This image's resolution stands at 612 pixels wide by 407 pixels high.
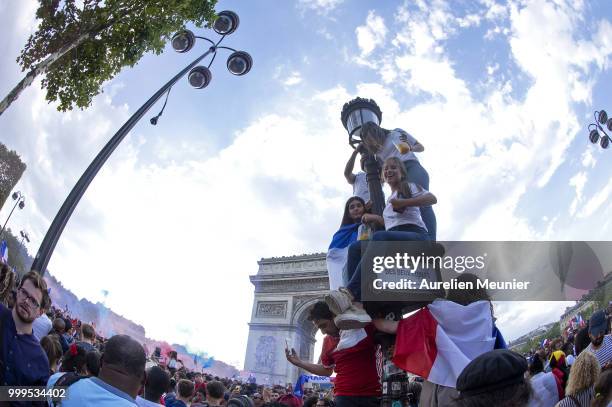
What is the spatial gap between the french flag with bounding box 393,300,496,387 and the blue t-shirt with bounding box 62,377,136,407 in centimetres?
158

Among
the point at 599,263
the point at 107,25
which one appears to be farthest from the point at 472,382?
the point at 107,25

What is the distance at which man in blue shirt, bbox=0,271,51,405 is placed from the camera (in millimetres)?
2083

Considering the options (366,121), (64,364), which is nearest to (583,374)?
(366,121)

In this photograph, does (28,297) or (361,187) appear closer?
(28,297)

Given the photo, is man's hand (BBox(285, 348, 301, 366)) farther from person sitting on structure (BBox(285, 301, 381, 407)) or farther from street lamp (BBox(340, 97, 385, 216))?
street lamp (BBox(340, 97, 385, 216))

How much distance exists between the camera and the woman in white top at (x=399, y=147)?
10.4 feet

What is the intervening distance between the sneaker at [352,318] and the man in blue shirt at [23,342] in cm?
173

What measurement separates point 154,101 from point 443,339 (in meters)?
5.62

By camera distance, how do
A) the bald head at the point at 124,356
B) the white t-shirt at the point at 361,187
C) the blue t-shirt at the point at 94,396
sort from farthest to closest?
the white t-shirt at the point at 361,187 < the bald head at the point at 124,356 < the blue t-shirt at the point at 94,396

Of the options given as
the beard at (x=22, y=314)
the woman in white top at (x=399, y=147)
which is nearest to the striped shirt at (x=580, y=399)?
the woman in white top at (x=399, y=147)

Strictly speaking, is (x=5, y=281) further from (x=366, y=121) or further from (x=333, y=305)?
(x=366, y=121)

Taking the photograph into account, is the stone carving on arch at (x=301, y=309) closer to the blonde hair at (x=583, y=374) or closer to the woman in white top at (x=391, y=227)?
the blonde hair at (x=583, y=374)

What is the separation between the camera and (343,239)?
11.6ft

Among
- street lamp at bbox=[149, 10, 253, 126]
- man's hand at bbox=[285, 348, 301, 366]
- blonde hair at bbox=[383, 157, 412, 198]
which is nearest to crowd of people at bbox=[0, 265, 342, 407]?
man's hand at bbox=[285, 348, 301, 366]
